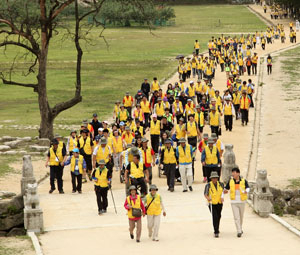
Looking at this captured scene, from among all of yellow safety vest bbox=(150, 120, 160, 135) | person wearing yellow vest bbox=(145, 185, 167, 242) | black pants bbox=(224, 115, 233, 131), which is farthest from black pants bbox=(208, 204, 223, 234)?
black pants bbox=(224, 115, 233, 131)

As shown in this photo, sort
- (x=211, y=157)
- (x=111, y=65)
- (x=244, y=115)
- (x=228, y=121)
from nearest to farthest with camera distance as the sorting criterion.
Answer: (x=211, y=157)
(x=228, y=121)
(x=244, y=115)
(x=111, y=65)

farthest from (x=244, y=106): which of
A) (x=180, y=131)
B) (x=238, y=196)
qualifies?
(x=238, y=196)

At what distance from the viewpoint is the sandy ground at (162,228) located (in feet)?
50.5

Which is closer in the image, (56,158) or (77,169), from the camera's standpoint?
(77,169)

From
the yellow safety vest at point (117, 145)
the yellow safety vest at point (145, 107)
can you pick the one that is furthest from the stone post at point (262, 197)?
the yellow safety vest at point (145, 107)

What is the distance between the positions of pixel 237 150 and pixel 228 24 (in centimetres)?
7146

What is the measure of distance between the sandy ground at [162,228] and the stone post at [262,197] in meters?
0.21

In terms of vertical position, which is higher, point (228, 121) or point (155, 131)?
point (155, 131)

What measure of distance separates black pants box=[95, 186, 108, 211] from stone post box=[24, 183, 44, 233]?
154cm

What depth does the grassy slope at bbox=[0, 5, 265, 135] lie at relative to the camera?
128 feet

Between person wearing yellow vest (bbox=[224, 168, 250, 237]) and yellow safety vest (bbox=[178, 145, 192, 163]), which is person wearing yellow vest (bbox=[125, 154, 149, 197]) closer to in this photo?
yellow safety vest (bbox=[178, 145, 192, 163])

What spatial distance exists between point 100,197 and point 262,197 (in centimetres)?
361

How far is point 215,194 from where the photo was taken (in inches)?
637

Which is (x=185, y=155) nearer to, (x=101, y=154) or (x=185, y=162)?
(x=185, y=162)
